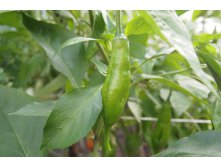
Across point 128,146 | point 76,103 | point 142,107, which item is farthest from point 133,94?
point 76,103

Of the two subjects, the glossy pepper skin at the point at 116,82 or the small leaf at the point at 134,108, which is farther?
the small leaf at the point at 134,108

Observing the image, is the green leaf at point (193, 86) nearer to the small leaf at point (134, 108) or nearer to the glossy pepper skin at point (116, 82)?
the small leaf at point (134, 108)

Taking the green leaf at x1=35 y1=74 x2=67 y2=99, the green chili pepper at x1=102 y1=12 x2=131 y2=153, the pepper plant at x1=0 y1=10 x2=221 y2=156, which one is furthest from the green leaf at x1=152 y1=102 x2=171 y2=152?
the green chili pepper at x1=102 y1=12 x2=131 y2=153

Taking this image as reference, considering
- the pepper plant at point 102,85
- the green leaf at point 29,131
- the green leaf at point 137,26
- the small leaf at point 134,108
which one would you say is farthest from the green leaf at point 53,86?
the green leaf at point 137,26

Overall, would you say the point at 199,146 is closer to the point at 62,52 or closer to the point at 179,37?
the point at 179,37

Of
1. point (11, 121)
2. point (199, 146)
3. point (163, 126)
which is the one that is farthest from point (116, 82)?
point (163, 126)

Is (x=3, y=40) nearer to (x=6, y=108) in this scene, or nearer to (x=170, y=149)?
(x=6, y=108)

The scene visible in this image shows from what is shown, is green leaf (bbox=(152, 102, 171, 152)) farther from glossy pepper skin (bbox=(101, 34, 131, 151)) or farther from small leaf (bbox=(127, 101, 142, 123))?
glossy pepper skin (bbox=(101, 34, 131, 151))
